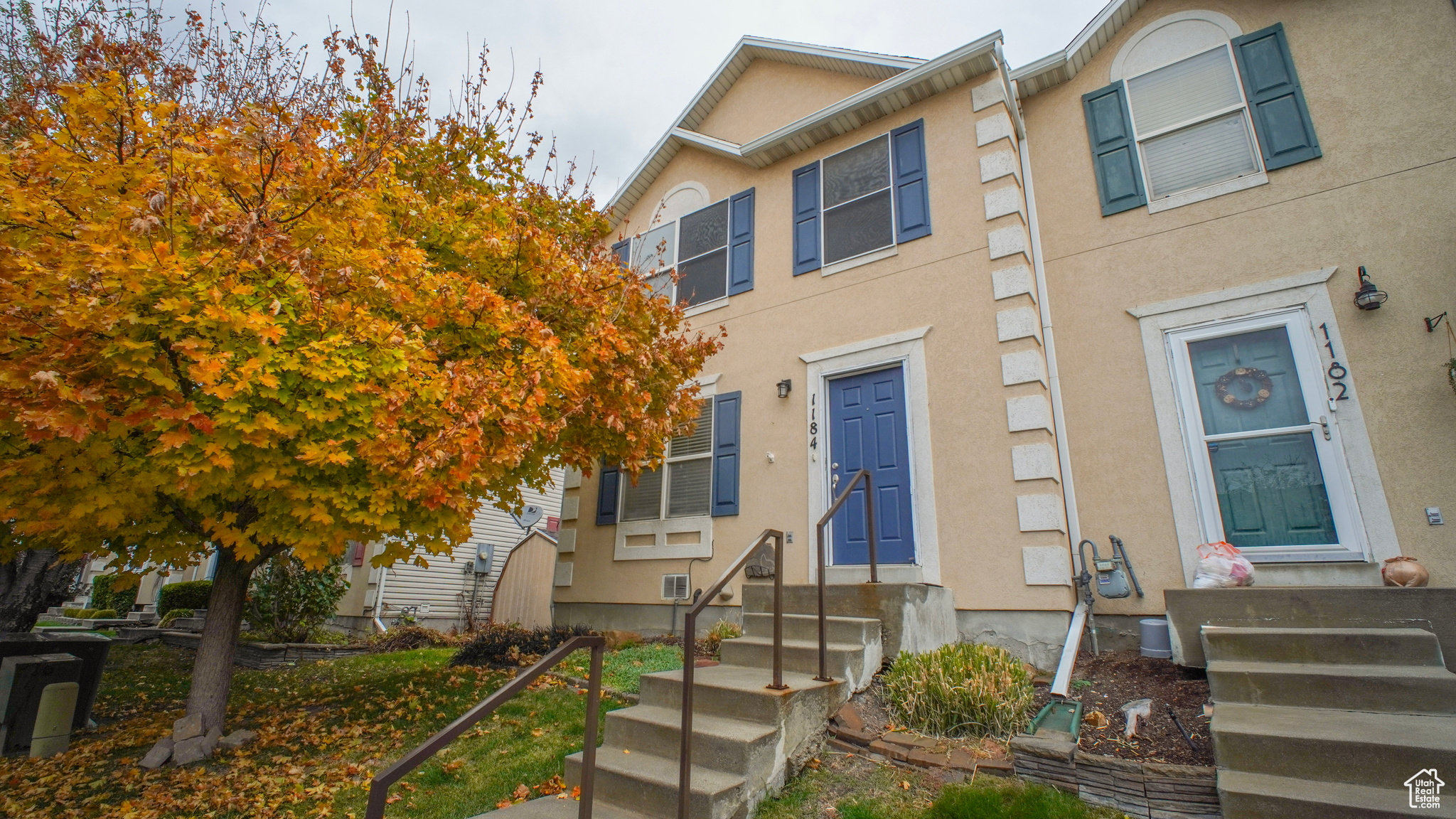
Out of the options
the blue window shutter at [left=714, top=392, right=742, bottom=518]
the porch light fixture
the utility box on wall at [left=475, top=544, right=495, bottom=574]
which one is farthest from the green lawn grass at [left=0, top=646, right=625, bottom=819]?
the utility box on wall at [left=475, top=544, right=495, bottom=574]

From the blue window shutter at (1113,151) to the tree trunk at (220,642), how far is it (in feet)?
26.5

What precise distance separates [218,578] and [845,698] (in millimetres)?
4828

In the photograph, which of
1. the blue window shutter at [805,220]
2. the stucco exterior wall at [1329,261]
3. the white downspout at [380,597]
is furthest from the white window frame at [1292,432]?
the white downspout at [380,597]

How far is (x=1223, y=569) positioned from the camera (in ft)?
16.3

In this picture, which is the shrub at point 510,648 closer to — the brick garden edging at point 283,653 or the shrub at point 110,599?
the brick garden edging at point 283,653

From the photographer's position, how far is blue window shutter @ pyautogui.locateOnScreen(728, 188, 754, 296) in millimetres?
8328

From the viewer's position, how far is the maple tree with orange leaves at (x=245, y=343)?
3.57 m

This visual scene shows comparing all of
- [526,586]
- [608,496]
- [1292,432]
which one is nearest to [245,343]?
[608,496]

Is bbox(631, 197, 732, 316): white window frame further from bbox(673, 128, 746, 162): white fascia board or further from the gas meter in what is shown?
the gas meter

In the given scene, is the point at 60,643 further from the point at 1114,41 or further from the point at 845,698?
the point at 1114,41

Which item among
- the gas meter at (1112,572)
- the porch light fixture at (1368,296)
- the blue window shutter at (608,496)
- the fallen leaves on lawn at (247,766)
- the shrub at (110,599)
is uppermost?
the porch light fixture at (1368,296)

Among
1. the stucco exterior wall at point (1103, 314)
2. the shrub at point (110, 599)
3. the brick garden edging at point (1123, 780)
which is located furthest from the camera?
the shrub at point (110, 599)

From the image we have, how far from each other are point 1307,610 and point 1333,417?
1.79 meters

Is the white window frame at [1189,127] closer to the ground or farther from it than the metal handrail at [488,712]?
farther from it
